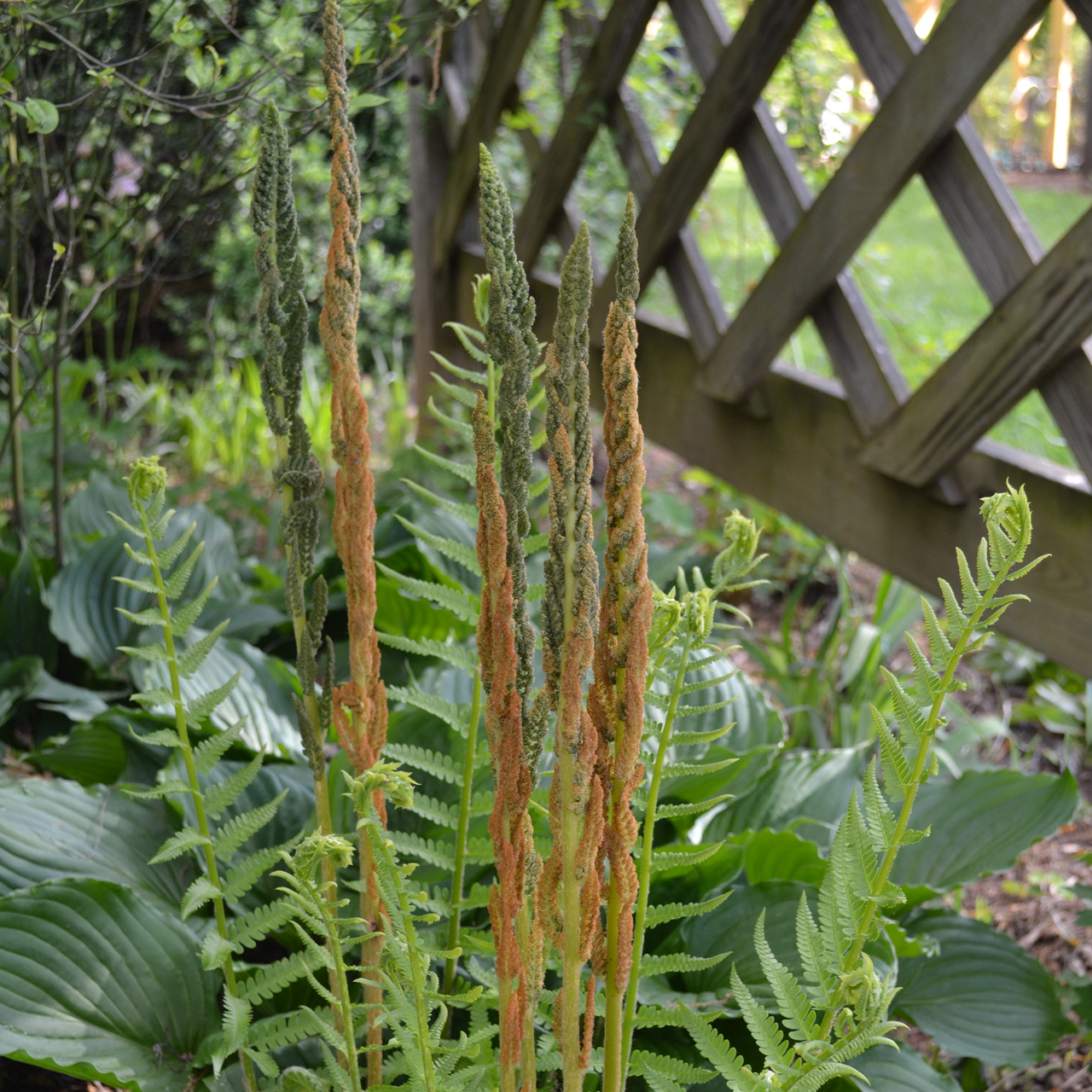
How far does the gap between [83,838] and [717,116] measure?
73.5 inches

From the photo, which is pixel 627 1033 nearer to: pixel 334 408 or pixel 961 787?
pixel 334 408

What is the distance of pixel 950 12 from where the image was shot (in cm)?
175

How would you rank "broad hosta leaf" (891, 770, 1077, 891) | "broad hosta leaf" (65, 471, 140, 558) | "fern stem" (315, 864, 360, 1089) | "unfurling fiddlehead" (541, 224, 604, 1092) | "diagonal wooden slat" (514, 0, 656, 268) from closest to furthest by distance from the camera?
"unfurling fiddlehead" (541, 224, 604, 1092) → "fern stem" (315, 864, 360, 1089) → "broad hosta leaf" (891, 770, 1077, 891) → "diagonal wooden slat" (514, 0, 656, 268) → "broad hosta leaf" (65, 471, 140, 558)

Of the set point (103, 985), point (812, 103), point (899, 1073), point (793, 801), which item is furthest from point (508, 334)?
point (812, 103)

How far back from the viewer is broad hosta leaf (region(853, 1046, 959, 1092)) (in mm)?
1144

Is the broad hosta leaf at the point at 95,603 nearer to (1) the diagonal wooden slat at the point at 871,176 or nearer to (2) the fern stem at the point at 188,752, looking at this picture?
(2) the fern stem at the point at 188,752

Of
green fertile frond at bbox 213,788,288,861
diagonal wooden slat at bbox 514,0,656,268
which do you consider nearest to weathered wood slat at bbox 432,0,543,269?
diagonal wooden slat at bbox 514,0,656,268

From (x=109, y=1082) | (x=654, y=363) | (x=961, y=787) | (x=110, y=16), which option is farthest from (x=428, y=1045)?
(x=654, y=363)

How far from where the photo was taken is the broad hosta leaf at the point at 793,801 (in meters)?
1.62

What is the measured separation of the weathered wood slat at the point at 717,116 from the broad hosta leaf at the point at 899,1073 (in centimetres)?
180

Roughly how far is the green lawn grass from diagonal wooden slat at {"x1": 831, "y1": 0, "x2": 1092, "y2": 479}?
104cm

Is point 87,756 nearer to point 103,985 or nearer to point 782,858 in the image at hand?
point 103,985

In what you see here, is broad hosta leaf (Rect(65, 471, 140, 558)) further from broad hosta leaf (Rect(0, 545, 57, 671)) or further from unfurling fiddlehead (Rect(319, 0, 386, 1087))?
unfurling fiddlehead (Rect(319, 0, 386, 1087))

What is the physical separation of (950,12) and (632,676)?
1.61 metres
